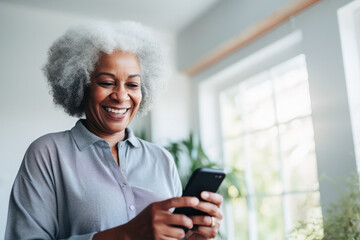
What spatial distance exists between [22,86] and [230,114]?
1621 mm

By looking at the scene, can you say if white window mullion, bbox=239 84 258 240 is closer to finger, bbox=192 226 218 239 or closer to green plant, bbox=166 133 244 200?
green plant, bbox=166 133 244 200

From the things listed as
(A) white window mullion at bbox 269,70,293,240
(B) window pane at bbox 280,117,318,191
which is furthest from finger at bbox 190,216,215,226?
(A) white window mullion at bbox 269,70,293,240

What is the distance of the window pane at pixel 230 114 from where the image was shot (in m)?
3.14

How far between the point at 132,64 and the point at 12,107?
1.91m

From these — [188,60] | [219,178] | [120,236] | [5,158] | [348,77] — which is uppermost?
[188,60]

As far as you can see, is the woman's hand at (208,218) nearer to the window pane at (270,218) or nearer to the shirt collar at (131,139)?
the shirt collar at (131,139)

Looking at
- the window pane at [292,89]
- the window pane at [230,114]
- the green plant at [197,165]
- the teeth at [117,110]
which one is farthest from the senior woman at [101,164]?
the window pane at [230,114]

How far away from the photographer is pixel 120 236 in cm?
100

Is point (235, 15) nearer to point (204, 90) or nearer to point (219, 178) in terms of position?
point (204, 90)

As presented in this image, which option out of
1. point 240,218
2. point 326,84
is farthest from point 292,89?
point 240,218

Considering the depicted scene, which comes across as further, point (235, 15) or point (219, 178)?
point (235, 15)

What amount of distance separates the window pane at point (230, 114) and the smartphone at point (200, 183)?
204 centimetres

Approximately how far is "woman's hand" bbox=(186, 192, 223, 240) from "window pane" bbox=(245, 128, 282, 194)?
1.63m

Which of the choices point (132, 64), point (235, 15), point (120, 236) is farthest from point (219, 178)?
point (235, 15)
